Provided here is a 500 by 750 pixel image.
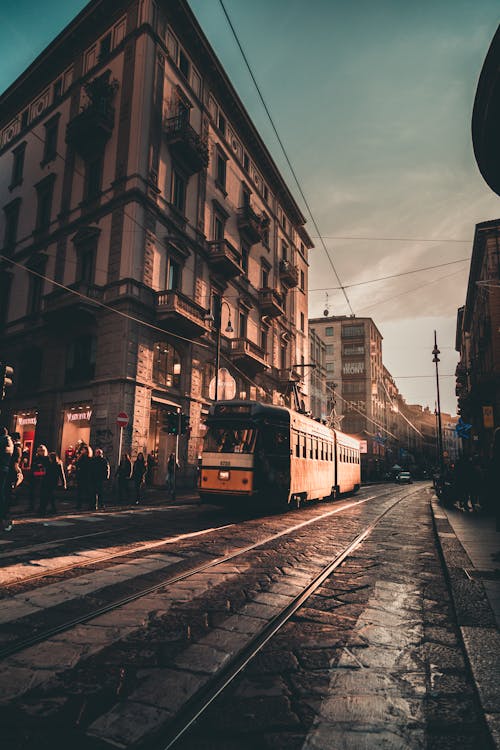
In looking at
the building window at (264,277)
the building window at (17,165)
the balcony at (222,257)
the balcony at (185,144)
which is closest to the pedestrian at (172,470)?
the balcony at (222,257)

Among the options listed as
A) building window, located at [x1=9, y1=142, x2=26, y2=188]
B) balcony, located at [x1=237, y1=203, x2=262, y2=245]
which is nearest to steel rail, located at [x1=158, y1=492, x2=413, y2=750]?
balcony, located at [x1=237, y1=203, x2=262, y2=245]

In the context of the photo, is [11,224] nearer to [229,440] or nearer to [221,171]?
[221,171]

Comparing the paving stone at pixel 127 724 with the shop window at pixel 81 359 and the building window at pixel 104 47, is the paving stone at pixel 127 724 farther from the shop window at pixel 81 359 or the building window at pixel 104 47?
the building window at pixel 104 47

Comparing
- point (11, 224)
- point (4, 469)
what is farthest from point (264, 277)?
point (4, 469)

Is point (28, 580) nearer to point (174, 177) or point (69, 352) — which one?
point (69, 352)

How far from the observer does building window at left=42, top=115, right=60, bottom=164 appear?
77.7 feet

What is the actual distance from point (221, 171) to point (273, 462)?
67.7 ft

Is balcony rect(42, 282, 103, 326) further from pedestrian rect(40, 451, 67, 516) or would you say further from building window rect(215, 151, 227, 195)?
building window rect(215, 151, 227, 195)

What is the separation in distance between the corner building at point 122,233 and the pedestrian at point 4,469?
8.93 metres

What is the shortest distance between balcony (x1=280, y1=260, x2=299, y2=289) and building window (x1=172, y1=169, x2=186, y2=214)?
1295cm

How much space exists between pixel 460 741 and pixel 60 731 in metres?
1.81

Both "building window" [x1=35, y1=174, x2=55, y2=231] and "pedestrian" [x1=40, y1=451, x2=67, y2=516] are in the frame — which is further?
"building window" [x1=35, y1=174, x2=55, y2=231]

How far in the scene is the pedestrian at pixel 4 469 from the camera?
7.94 metres

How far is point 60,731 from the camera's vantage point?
81.5 inches
